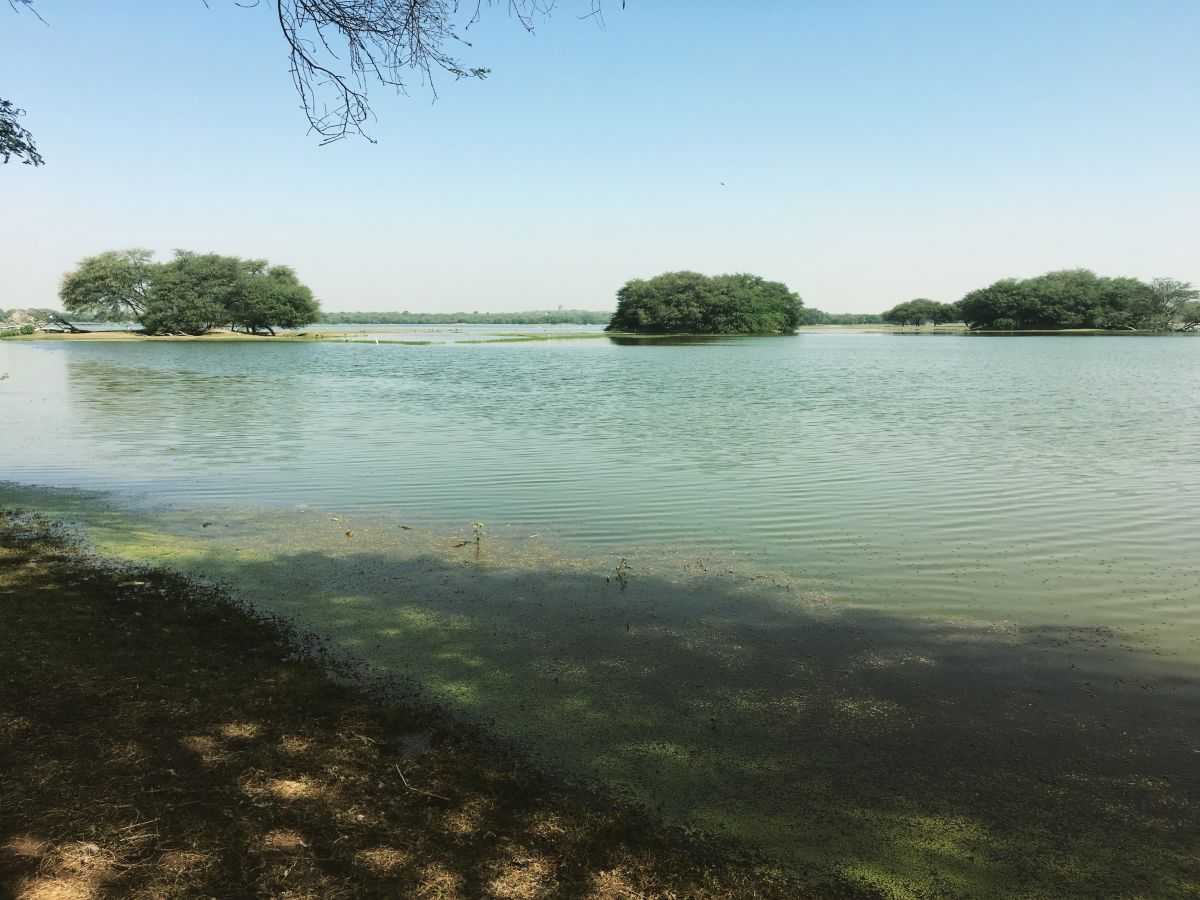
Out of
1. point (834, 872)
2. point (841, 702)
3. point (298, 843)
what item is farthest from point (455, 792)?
point (841, 702)

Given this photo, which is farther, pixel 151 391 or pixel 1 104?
pixel 151 391

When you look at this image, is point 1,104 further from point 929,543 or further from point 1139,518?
point 1139,518

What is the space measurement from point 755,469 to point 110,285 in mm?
97169

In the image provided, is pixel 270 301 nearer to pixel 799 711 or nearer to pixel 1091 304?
pixel 799 711

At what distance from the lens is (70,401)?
24.8 m

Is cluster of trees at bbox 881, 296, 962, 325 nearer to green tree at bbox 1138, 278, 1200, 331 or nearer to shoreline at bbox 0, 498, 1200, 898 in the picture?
green tree at bbox 1138, 278, 1200, 331

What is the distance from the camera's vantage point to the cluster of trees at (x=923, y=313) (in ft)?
556

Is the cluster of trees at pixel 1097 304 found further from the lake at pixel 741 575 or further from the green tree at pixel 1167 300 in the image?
the lake at pixel 741 575

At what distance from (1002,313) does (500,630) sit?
Result: 157 m

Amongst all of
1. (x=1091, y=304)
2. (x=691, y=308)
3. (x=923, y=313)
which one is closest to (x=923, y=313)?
(x=923, y=313)

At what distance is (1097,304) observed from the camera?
128 metres

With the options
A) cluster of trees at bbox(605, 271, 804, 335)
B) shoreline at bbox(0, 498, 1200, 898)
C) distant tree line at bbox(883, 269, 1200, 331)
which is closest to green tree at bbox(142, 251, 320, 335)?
cluster of trees at bbox(605, 271, 804, 335)

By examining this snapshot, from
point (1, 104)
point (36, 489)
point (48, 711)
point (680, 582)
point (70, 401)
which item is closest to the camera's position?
point (48, 711)

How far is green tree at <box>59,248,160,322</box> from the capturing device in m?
85.6
